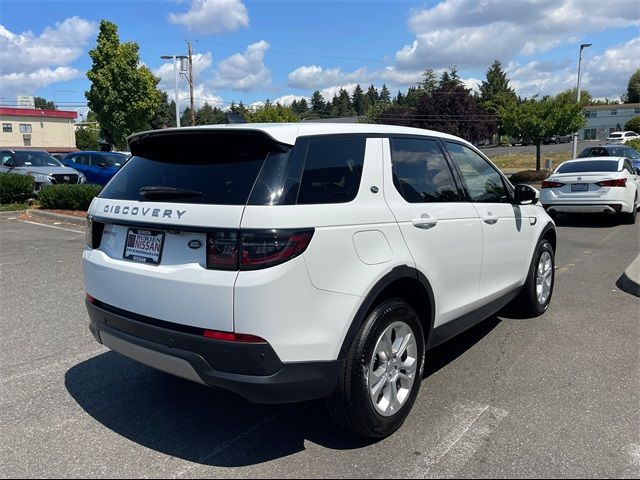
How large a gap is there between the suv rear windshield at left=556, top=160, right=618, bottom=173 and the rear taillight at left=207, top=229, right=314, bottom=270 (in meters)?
11.1

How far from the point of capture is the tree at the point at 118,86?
29438 mm

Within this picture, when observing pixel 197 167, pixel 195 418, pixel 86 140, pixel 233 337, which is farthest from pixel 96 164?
pixel 86 140

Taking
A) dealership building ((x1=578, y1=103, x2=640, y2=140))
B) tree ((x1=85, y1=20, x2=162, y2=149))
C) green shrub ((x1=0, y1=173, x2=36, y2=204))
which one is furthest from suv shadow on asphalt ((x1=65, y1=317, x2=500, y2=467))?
dealership building ((x1=578, y1=103, x2=640, y2=140))

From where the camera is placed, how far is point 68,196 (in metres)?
13.6

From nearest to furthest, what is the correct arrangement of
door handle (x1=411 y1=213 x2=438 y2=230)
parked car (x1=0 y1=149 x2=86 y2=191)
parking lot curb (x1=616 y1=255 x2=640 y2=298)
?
door handle (x1=411 y1=213 x2=438 y2=230) → parking lot curb (x1=616 y1=255 x2=640 y2=298) → parked car (x1=0 y1=149 x2=86 y2=191)

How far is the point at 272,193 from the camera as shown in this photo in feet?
8.77

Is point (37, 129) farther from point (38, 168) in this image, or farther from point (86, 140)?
point (38, 168)

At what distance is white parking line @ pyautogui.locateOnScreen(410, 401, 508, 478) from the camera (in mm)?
2869

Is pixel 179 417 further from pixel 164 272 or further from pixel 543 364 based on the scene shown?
pixel 543 364

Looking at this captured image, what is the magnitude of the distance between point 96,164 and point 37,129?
43.3 meters

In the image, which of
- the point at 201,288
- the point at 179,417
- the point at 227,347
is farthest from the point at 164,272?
the point at 179,417

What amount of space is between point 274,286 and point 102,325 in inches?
53.8

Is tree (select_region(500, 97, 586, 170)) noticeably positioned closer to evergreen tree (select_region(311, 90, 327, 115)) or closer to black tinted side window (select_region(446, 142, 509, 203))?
black tinted side window (select_region(446, 142, 509, 203))

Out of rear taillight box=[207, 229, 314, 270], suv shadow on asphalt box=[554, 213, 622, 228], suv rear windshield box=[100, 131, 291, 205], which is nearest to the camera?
rear taillight box=[207, 229, 314, 270]
